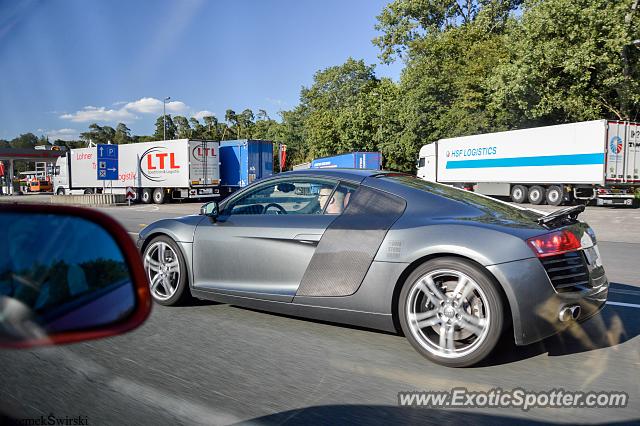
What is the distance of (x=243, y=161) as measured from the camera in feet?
92.5

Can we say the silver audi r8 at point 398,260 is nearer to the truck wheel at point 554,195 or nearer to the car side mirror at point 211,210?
the car side mirror at point 211,210

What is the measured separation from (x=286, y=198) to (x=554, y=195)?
22425 millimetres

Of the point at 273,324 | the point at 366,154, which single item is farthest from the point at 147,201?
the point at 273,324

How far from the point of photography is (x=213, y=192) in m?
28.4

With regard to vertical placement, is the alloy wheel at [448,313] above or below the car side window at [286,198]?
below

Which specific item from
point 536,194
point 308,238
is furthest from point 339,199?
point 536,194

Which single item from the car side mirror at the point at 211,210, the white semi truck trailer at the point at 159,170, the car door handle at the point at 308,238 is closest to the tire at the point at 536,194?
the white semi truck trailer at the point at 159,170

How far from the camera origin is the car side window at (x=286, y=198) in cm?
434

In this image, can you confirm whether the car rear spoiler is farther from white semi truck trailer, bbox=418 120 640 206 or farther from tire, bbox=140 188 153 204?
tire, bbox=140 188 153 204

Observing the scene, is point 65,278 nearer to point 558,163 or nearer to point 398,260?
point 398,260

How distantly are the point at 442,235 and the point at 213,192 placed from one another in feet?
84.7

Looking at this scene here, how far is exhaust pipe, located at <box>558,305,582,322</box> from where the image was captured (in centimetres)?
329
